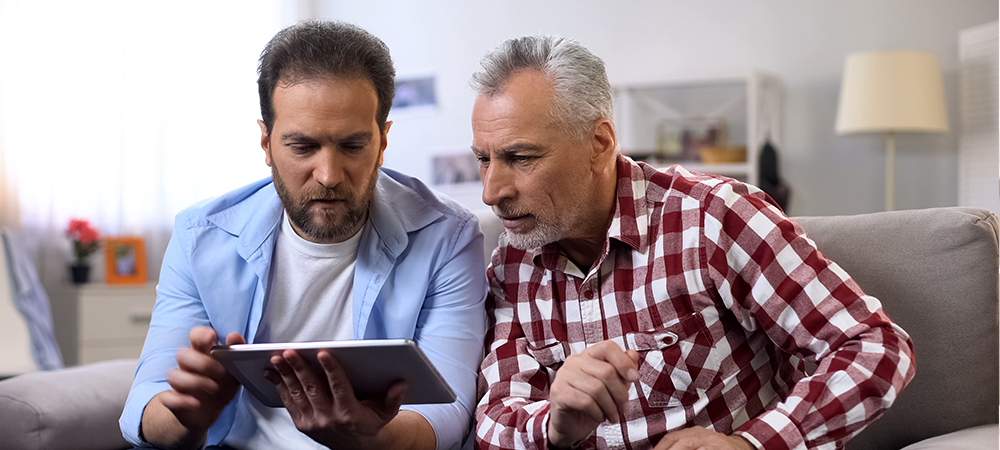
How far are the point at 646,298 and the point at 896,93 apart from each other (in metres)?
2.66

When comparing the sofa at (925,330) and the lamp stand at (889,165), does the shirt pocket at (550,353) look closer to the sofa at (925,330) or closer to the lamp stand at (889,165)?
the sofa at (925,330)

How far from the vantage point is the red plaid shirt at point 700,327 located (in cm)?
106

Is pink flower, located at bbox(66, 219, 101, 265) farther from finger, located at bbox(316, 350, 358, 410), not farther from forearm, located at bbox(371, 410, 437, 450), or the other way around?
finger, located at bbox(316, 350, 358, 410)

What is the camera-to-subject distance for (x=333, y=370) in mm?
1004

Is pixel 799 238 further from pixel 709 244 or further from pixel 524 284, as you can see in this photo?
pixel 524 284

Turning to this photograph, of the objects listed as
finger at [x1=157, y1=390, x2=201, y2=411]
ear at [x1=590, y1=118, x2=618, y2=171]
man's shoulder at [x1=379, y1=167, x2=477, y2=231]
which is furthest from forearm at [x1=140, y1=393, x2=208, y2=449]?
ear at [x1=590, y1=118, x2=618, y2=171]

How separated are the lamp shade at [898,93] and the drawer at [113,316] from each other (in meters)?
3.09

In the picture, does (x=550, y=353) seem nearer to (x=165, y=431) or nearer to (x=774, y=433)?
(x=774, y=433)

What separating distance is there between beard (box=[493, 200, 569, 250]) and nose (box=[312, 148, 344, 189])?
0.25 meters

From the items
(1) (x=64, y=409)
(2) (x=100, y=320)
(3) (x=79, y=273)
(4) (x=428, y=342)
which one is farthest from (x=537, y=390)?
(3) (x=79, y=273)

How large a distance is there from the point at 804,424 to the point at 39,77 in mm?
3674

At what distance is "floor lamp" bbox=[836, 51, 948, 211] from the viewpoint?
3391mm

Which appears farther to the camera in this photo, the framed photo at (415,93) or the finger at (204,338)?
the framed photo at (415,93)

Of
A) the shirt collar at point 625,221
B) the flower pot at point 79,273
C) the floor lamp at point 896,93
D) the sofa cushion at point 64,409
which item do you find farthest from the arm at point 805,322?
the flower pot at point 79,273
